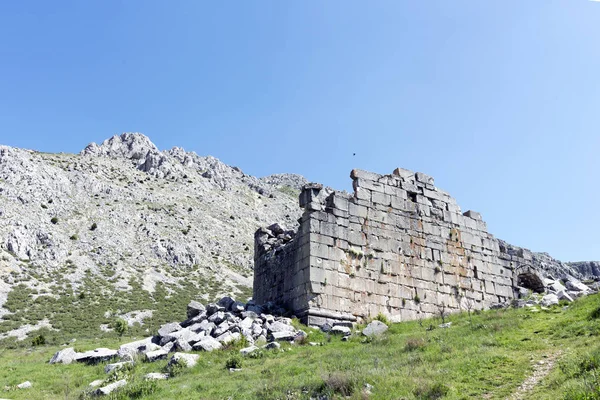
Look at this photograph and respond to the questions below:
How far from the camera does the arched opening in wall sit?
19.7 m

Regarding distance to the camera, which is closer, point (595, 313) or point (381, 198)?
point (595, 313)

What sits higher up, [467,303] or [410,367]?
[467,303]

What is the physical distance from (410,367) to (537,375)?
197 centimetres

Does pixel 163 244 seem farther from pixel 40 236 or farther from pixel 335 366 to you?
pixel 335 366

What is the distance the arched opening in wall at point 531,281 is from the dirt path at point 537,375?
→ 1139cm

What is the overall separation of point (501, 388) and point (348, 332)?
608 cm

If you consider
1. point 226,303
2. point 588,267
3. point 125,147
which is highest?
point 125,147

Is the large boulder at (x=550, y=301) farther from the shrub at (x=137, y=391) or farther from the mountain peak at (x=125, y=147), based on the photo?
the mountain peak at (x=125, y=147)

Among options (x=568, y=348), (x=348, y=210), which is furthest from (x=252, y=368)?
(x=348, y=210)

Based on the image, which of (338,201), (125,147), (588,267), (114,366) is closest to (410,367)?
(114,366)

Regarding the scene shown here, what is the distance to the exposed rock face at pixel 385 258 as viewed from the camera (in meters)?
15.3

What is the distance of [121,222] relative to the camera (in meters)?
53.1

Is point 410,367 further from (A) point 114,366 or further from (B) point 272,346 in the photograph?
(A) point 114,366

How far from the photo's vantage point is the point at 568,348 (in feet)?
29.9
